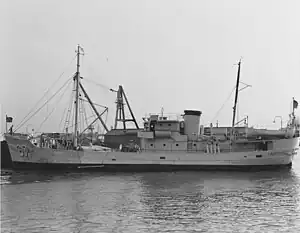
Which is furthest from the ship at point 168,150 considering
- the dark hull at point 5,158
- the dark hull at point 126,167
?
the dark hull at point 5,158

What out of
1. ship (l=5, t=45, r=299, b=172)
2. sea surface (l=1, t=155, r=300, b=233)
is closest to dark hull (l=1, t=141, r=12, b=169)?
ship (l=5, t=45, r=299, b=172)

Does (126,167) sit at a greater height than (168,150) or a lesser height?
lesser

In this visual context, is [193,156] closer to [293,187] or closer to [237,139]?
[237,139]

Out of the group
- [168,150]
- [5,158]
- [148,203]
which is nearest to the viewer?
[148,203]

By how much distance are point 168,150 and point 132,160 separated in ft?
13.4

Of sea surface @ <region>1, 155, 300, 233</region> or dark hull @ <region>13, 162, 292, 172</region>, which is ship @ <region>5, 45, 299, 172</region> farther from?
sea surface @ <region>1, 155, 300, 233</region>

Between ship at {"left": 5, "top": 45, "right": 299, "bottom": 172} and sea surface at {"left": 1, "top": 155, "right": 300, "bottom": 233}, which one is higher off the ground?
ship at {"left": 5, "top": 45, "right": 299, "bottom": 172}

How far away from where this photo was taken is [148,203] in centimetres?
2550

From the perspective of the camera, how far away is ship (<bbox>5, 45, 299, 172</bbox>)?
144 feet

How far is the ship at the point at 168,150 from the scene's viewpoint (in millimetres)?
43938

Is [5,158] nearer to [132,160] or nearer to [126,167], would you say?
[126,167]

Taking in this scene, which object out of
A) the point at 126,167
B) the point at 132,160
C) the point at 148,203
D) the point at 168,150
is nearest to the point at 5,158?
the point at 126,167

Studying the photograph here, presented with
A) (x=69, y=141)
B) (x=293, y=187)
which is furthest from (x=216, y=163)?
(x=69, y=141)

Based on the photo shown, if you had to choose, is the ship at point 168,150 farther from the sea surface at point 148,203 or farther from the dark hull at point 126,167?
the sea surface at point 148,203
